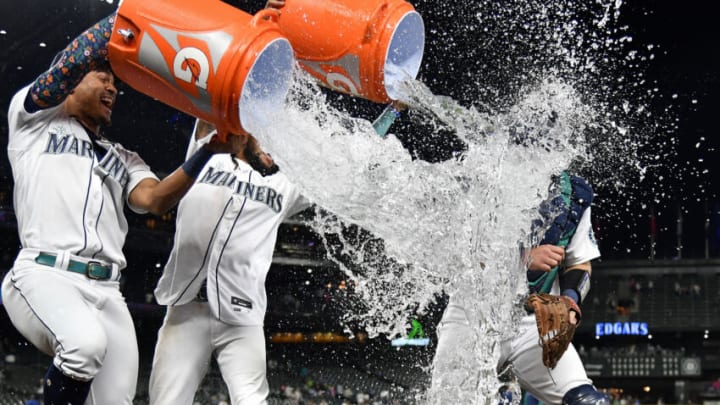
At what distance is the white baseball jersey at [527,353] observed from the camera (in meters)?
3.55

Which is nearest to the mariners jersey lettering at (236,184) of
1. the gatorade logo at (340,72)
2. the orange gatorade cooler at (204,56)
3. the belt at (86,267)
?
the gatorade logo at (340,72)

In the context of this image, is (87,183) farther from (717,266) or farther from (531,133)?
(717,266)

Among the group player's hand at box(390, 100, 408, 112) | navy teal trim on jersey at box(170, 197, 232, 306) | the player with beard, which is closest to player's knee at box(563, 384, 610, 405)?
the player with beard

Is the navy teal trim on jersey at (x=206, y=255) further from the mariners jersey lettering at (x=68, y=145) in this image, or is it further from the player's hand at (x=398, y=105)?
the player's hand at (x=398, y=105)

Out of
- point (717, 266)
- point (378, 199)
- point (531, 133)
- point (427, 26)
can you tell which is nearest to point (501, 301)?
point (378, 199)

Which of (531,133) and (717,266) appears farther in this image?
(717,266)

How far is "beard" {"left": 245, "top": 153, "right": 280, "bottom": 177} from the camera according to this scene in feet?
12.9

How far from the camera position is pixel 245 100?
109 inches

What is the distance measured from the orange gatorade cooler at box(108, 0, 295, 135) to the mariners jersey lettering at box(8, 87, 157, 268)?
54 centimetres

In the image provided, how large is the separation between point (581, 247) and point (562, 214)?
0.88 ft

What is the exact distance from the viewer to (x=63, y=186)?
126 inches

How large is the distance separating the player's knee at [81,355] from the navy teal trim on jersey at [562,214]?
210 cm

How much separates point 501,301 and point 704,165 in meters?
17.0

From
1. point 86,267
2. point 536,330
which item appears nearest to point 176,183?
point 86,267
